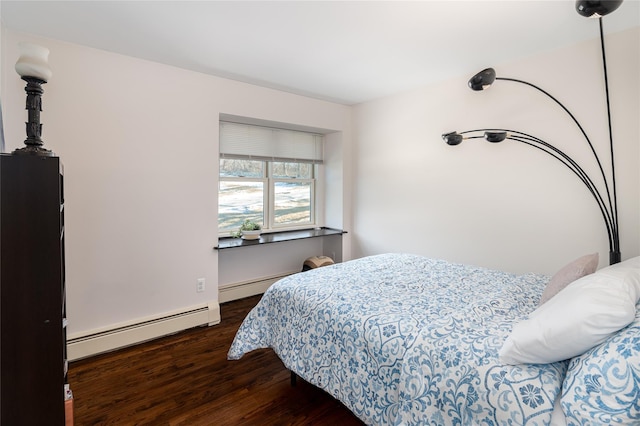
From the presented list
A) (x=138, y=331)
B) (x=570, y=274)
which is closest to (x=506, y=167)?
(x=570, y=274)

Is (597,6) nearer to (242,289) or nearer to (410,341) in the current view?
(410,341)

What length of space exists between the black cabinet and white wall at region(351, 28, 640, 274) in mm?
2986

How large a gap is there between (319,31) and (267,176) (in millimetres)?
1982

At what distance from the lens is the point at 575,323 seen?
100 cm

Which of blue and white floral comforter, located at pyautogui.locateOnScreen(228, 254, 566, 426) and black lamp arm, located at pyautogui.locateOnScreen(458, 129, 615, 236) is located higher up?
black lamp arm, located at pyautogui.locateOnScreen(458, 129, 615, 236)

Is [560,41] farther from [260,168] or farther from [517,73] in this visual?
[260,168]

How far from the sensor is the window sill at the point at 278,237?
3102 mm

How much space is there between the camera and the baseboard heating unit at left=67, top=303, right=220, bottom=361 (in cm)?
231

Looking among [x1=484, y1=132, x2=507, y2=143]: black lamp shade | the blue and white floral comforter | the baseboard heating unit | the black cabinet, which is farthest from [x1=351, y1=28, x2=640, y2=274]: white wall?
the black cabinet

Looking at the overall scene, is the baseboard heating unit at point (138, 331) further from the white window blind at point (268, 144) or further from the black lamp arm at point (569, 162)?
the black lamp arm at point (569, 162)

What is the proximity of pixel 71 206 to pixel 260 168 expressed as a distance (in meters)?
1.90

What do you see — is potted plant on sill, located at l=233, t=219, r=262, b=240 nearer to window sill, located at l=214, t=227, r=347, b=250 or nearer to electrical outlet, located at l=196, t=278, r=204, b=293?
window sill, located at l=214, t=227, r=347, b=250

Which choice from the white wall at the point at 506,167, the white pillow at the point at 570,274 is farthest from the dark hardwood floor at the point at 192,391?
the white wall at the point at 506,167

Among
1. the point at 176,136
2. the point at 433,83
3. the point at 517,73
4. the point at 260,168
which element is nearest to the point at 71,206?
the point at 176,136
